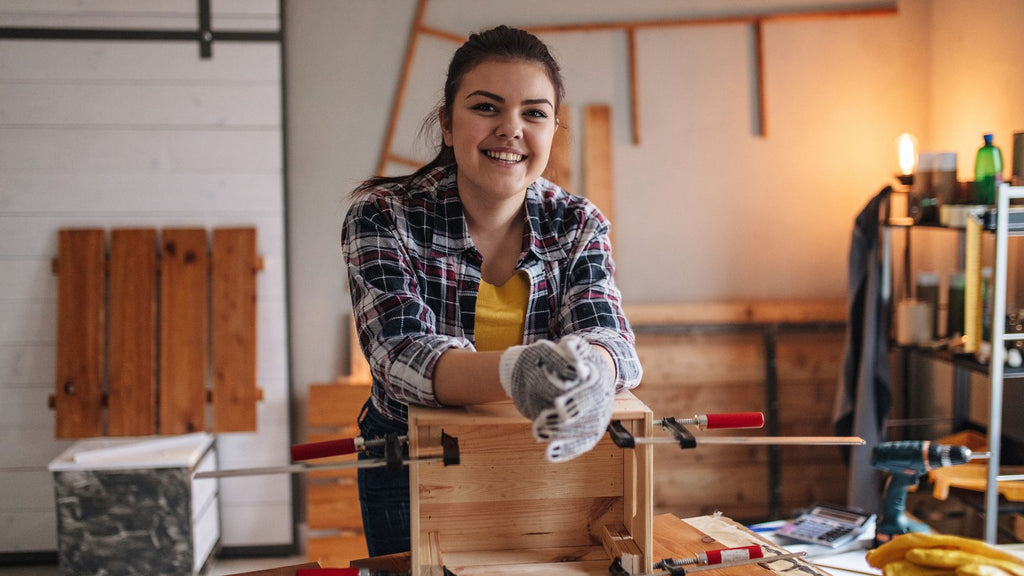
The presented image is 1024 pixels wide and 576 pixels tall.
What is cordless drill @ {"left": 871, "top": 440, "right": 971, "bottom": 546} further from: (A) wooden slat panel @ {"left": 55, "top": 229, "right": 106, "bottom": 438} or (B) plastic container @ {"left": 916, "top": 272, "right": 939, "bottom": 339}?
(A) wooden slat panel @ {"left": 55, "top": 229, "right": 106, "bottom": 438}

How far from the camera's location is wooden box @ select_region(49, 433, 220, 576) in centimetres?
291

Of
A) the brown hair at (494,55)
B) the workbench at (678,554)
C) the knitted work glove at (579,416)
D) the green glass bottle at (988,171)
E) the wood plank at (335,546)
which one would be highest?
the brown hair at (494,55)

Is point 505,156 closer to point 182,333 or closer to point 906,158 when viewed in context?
point 906,158

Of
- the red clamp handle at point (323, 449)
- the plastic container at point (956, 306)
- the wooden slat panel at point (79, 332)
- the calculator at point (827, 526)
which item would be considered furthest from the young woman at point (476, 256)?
the wooden slat panel at point (79, 332)

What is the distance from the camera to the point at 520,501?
128 cm

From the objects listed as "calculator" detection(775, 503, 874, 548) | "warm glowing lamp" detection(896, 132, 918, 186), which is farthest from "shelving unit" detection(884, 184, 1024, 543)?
"calculator" detection(775, 503, 874, 548)

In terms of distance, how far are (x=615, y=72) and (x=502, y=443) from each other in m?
2.44

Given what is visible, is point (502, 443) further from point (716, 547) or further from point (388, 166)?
point (388, 166)

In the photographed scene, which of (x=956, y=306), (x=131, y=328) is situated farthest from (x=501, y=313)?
(x=131, y=328)

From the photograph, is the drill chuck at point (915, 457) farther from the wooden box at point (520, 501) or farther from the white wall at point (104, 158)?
the white wall at point (104, 158)

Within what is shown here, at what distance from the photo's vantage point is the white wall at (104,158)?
3.25 metres

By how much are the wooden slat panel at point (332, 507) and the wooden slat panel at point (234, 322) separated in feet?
1.11

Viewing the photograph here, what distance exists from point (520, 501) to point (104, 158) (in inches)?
103

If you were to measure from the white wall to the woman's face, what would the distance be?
6.75 ft
